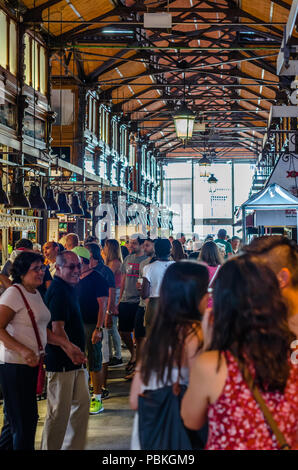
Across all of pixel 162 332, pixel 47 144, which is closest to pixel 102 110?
pixel 47 144

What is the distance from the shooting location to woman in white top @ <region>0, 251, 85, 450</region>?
4.46 m

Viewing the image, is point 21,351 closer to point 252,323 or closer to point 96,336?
point 96,336

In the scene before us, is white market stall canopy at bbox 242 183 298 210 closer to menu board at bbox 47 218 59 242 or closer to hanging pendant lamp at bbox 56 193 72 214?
hanging pendant lamp at bbox 56 193 72 214

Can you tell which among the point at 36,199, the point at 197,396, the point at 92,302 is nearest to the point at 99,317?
the point at 92,302

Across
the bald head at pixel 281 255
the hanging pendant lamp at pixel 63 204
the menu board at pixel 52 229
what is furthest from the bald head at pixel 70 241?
the bald head at pixel 281 255

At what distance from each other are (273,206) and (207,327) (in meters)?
6.03

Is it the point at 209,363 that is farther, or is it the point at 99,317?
the point at 99,317

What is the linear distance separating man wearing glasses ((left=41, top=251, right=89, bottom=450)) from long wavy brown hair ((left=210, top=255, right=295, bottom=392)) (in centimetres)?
269

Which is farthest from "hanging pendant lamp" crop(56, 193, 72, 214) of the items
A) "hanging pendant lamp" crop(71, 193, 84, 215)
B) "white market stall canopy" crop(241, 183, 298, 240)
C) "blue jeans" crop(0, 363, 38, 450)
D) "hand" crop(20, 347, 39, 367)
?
"hand" crop(20, 347, 39, 367)

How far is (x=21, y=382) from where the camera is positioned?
449 cm

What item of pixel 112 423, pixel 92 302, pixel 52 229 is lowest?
pixel 112 423

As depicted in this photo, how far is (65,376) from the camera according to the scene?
16.1 feet

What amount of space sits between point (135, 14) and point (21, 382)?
12.1 meters
